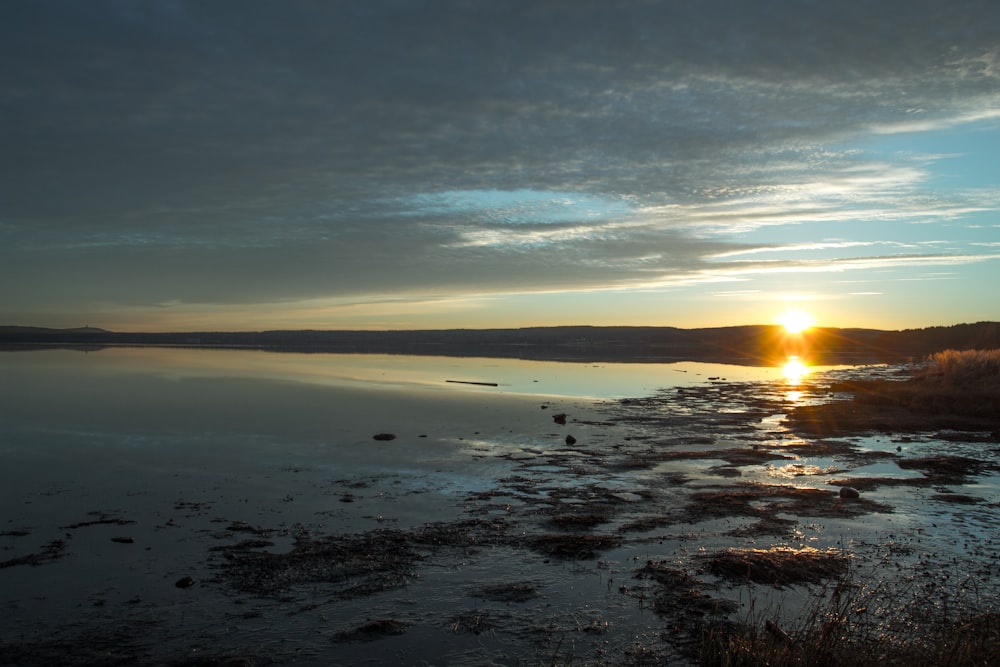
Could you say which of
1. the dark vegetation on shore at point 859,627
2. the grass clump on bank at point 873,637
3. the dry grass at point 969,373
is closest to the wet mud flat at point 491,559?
the dark vegetation on shore at point 859,627

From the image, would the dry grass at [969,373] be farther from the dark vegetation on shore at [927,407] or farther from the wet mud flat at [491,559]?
the wet mud flat at [491,559]

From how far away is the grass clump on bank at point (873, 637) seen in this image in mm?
5598

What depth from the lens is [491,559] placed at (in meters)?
9.32

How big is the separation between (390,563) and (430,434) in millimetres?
11140

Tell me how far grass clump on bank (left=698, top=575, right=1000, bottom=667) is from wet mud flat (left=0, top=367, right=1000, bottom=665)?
263 millimetres

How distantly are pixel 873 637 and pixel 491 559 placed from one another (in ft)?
14.8

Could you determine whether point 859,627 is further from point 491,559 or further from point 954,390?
point 954,390

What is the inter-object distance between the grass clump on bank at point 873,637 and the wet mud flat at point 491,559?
263 millimetres

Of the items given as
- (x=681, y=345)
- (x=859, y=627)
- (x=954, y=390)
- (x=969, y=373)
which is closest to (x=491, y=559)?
(x=859, y=627)

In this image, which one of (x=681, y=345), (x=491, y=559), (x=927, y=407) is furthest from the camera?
(x=681, y=345)

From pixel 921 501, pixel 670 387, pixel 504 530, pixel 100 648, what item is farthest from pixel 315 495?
pixel 670 387

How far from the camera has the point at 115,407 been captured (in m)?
25.4

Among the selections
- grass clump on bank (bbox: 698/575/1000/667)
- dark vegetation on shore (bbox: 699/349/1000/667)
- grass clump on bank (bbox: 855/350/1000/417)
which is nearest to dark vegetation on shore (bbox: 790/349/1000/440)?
grass clump on bank (bbox: 855/350/1000/417)

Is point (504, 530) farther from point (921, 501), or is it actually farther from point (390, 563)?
point (921, 501)
